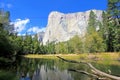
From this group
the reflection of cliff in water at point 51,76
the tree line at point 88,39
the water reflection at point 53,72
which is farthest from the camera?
the tree line at point 88,39

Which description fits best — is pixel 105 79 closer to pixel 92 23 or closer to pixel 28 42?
pixel 92 23

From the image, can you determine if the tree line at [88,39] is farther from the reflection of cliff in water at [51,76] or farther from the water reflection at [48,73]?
the reflection of cliff in water at [51,76]

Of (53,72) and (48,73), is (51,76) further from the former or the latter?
(53,72)

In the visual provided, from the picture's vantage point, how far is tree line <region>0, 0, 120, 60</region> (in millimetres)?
53656

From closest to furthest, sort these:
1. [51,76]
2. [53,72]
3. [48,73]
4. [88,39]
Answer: [51,76] < [48,73] < [53,72] < [88,39]

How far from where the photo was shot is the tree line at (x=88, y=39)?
176ft

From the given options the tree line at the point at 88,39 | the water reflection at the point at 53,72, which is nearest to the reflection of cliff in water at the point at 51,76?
the water reflection at the point at 53,72

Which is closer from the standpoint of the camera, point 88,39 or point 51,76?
point 51,76

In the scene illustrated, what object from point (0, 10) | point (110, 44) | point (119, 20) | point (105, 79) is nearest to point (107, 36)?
point (110, 44)

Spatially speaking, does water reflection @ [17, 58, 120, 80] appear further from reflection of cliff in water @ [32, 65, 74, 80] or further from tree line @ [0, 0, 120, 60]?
tree line @ [0, 0, 120, 60]

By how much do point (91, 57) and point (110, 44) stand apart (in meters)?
26.1

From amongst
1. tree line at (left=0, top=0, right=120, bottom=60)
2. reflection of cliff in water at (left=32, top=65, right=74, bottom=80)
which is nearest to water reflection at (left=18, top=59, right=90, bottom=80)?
reflection of cliff in water at (left=32, top=65, right=74, bottom=80)

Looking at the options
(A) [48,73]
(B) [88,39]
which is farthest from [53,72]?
(B) [88,39]

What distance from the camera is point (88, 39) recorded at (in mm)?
96812
